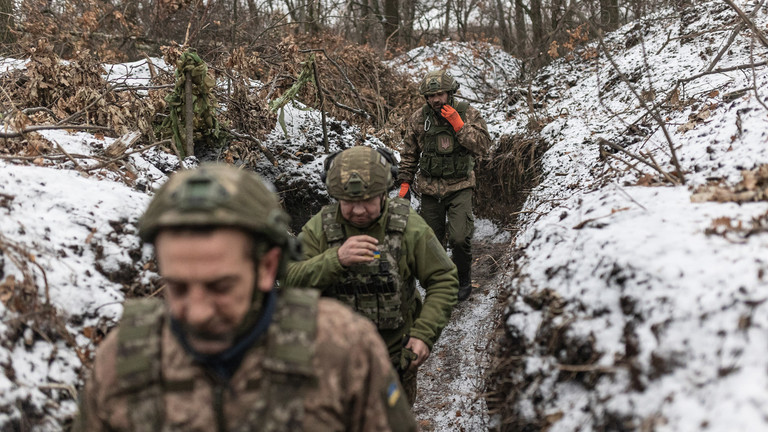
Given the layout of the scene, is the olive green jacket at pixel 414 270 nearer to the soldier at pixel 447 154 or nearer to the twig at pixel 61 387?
the twig at pixel 61 387

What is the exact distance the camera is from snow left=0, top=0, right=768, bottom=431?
1832mm

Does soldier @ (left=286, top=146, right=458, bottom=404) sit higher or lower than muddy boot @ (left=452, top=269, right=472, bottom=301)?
higher

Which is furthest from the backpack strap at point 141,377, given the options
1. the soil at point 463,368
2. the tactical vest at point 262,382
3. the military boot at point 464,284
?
the military boot at point 464,284

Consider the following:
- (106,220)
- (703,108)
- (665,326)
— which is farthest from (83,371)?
(703,108)

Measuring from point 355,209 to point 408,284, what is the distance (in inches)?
24.4

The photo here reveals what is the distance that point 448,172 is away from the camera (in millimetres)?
5578

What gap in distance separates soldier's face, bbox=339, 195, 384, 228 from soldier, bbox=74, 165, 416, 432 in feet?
4.28

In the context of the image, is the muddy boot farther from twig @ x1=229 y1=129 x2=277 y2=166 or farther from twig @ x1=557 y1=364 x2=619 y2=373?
twig @ x1=557 y1=364 x2=619 y2=373

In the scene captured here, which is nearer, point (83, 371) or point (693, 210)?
point (83, 371)

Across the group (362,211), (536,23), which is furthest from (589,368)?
(536,23)

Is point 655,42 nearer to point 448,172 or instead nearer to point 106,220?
point 448,172

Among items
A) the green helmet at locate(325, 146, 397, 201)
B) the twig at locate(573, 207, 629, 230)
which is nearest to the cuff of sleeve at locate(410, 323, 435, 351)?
the green helmet at locate(325, 146, 397, 201)

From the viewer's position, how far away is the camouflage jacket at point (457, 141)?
17.6 feet

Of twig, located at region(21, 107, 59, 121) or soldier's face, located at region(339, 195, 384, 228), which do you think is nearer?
soldier's face, located at region(339, 195, 384, 228)
